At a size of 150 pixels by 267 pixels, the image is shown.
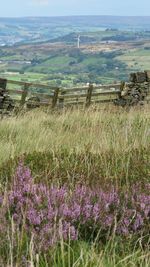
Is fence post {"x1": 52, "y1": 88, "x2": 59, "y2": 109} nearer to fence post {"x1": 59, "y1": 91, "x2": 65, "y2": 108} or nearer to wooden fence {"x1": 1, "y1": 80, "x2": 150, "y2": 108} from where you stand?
wooden fence {"x1": 1, "y1": 80, "x2": 150, "y2": 108}

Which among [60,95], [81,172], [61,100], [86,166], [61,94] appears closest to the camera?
[81,172]

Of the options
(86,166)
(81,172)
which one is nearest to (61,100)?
(86,166)

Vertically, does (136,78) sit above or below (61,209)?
above

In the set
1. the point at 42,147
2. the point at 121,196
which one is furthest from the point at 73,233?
the point at 42,147

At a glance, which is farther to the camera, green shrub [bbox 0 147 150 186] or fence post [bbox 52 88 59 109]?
fence post [bbox 52 88 59 109]

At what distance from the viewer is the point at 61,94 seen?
755 inches

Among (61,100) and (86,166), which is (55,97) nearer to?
(61,100)

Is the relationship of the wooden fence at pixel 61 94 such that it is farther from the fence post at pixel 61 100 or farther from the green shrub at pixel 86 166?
the green shrub at pixel 86 166

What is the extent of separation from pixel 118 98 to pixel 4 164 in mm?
16860

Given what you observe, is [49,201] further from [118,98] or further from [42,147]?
[118,98]

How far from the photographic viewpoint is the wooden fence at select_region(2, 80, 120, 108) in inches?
706

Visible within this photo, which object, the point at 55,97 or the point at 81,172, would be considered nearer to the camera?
the point at 81,172

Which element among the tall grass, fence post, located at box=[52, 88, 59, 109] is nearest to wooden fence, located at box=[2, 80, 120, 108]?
fence post, located at box=[52, 88, 59, 109]

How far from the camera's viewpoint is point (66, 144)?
5.90 metres
